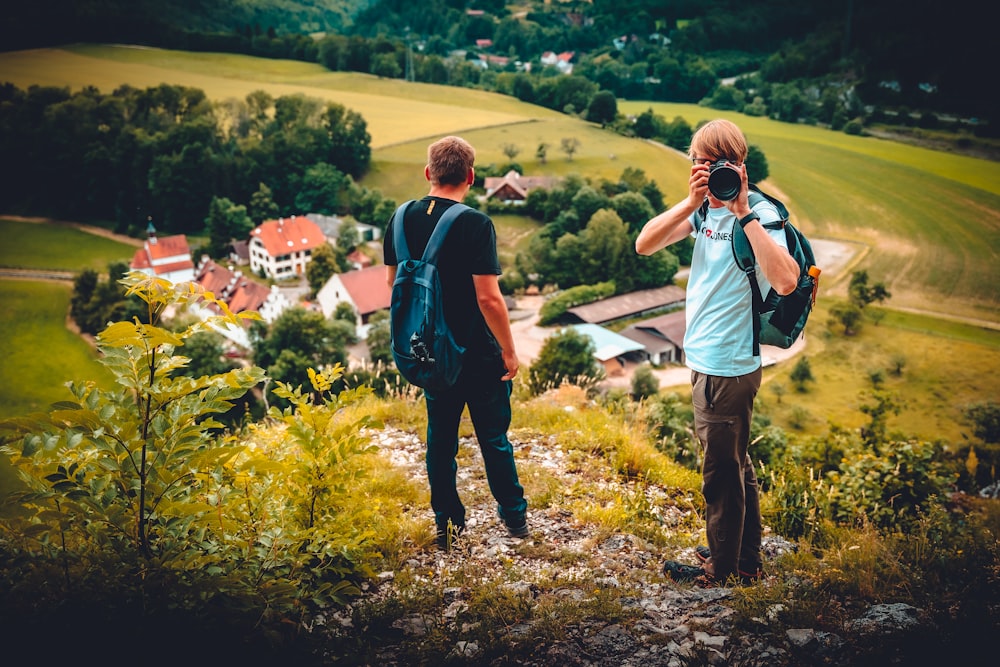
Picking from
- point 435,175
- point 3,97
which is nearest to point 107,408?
point 435,175

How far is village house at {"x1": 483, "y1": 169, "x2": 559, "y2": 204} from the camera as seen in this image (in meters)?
54.1

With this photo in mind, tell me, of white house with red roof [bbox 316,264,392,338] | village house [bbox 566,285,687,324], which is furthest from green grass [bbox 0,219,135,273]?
village house [bbox 566,285,687,324]

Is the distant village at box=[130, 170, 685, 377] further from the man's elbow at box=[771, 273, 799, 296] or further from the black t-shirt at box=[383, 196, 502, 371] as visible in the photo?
the man's elbow at box=[771, 273, 799, 296]

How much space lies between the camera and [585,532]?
401 cm

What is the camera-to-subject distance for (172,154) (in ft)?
135

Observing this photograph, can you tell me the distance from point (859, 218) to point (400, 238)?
3645cm

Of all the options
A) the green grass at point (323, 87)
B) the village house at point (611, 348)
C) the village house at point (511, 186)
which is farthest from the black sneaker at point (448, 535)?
the village house at point (511, 186)

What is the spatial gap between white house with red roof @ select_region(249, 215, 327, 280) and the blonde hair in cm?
4229

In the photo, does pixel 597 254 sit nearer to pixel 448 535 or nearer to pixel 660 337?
pixel 660 337

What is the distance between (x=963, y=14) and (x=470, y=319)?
1768cm

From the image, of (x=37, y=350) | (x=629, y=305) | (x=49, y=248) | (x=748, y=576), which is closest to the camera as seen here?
(x=748, y=576)

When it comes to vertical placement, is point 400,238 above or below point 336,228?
above

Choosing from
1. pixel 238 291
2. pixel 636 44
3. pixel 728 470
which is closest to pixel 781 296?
pixel 728 470

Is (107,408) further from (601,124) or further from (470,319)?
(601,124)
